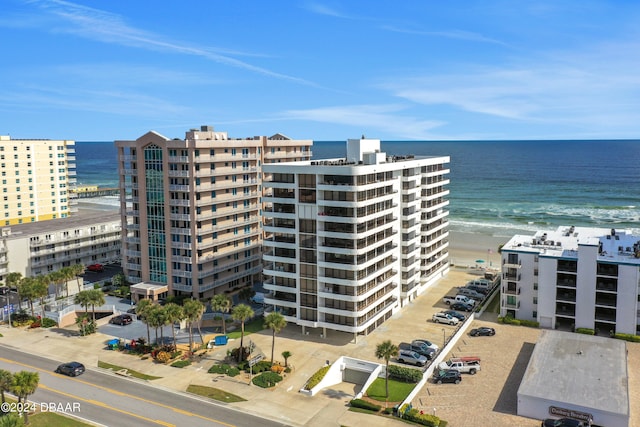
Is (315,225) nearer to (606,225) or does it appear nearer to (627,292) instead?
(627,292)

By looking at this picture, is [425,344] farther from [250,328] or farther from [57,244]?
[57,244]

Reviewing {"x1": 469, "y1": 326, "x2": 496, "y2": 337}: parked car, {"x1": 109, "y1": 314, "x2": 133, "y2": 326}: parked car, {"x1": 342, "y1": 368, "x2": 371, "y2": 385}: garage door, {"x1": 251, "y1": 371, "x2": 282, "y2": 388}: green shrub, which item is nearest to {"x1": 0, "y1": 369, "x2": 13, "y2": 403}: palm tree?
{"x1": 251, "y1": 371, "x2": 282, "y2": 388}: green shrub

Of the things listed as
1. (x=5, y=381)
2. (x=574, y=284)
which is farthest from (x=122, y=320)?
(x=574, y=284)

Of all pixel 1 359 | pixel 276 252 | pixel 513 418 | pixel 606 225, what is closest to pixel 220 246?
pixel 276 252

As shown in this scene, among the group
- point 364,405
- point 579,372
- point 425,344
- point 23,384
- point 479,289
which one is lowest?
point 364,405

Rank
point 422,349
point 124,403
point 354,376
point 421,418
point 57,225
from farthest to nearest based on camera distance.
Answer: point 57,225
point 422,349
point 354,376
point 124,403
point 421,418

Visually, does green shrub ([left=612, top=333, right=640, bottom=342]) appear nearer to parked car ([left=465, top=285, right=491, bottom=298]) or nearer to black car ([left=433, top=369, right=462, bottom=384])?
parked car ([left=465, top=285, right=491, bottom=298])

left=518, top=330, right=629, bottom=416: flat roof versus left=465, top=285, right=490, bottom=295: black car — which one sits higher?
left=465, top=285, right=490, bottom=295: black car
